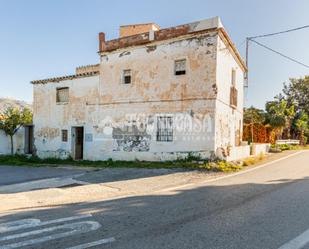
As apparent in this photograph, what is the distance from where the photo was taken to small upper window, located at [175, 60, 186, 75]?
48.5ft

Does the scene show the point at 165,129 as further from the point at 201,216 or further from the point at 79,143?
the point at 201,216

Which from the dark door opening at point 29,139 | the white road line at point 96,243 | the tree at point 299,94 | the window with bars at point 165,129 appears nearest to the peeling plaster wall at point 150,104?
the window with bars at point 165,129

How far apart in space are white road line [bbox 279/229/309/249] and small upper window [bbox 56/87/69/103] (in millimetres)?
17077

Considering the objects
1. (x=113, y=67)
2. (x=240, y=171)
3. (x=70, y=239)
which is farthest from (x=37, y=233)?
(x=113, y=67)

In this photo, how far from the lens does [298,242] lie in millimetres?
4238

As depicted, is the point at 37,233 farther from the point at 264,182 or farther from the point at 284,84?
the point at 284,84

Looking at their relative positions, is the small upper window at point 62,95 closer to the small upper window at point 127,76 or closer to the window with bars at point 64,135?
the window with bars at point 64,135

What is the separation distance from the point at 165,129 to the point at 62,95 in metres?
8.61

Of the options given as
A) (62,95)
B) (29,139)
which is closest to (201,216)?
(62,95)

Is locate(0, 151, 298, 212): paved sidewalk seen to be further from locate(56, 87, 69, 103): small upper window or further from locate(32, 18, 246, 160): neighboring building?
locate(56, 87, 69, 103): small upper window

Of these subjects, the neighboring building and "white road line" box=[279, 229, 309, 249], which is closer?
"white road line" box=[279, 229, 309, 249]

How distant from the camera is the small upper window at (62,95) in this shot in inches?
750

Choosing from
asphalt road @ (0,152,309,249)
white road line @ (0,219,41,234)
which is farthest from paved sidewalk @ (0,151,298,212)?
white road line @ (0,219,41,234)

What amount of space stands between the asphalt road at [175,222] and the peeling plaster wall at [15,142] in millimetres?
16709
